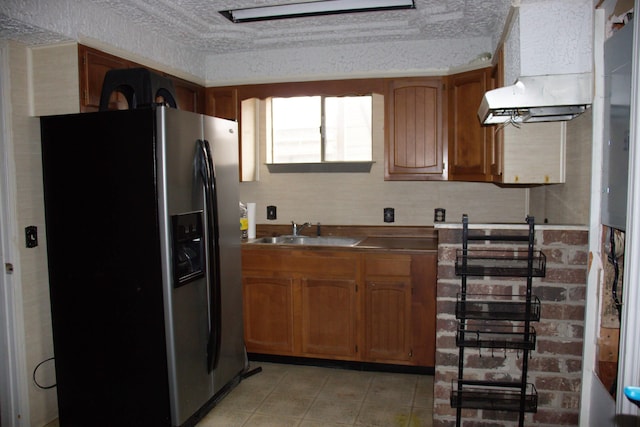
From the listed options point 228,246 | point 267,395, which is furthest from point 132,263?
point 267,395

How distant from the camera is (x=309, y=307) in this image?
325 cm

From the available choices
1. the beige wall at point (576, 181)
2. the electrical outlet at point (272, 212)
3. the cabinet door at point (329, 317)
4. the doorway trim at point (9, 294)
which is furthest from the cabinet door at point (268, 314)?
the beige wall at point (576, 181)

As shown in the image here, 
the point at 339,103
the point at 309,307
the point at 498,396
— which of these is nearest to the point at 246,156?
the point at 339,103

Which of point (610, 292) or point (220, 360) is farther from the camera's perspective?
point (220, 360)

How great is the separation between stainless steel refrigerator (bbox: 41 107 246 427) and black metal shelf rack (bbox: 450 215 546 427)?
1.21 metres

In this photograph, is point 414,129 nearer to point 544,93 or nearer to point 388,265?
point 388,265

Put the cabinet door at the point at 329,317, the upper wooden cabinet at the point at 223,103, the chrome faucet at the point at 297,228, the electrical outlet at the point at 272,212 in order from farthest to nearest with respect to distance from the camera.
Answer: the electrical outlet at the point at 272,212 < the chrome faucet at the point at 297,228 < the upper wooden cabinet at the point at 223,103 < the cabinet door at the point at 329,317

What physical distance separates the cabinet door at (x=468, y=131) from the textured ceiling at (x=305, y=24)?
1.04 ft

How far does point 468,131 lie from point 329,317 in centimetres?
150

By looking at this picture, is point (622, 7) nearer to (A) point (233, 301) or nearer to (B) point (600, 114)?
(B) point (600, 114)

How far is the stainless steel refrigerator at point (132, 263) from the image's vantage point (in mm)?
2211

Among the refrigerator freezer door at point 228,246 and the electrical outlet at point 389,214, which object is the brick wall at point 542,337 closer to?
the refrigerator freezer door at point 228,246

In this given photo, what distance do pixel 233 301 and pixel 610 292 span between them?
1874 mm

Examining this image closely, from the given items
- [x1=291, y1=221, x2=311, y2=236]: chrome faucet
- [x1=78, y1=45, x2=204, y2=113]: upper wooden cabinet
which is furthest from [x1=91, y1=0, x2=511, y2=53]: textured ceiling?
[x1=291, y1=221, x2=311, y2=236]: chrome faucet
